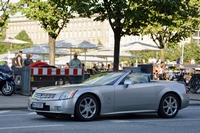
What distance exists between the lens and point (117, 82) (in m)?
15.8

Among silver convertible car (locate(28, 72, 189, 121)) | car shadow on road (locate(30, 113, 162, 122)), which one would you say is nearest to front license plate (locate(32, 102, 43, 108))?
silver convertible car (locate(28, 72, 189, 121))

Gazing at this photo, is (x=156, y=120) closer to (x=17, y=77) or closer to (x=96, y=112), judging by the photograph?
(x=96, y=112)

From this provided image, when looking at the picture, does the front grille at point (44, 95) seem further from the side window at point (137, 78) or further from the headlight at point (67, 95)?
the side window at point (137, 78)

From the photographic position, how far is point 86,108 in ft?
49.2

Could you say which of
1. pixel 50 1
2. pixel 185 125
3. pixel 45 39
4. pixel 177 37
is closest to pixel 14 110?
pixel 185 125

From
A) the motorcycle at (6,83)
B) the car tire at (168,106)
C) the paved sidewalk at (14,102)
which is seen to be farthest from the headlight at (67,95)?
the motorcycle at (6,83)

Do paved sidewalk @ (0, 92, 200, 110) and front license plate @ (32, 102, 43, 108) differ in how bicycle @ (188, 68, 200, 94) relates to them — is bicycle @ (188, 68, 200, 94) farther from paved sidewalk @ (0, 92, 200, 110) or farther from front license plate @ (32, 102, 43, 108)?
front license plate @ (32, 102, 43, 108)

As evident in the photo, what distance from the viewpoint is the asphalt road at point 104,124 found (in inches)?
517

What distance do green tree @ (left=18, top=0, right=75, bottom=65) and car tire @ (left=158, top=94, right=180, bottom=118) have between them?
1667cm

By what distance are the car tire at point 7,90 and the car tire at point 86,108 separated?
1027cm

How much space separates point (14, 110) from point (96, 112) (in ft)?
14.7

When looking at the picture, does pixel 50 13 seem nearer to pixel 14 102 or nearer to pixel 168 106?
pixel 14 102

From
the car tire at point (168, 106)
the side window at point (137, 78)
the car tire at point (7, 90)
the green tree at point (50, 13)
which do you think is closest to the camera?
the side window at point (137, 78)

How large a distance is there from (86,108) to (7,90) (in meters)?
10.5
